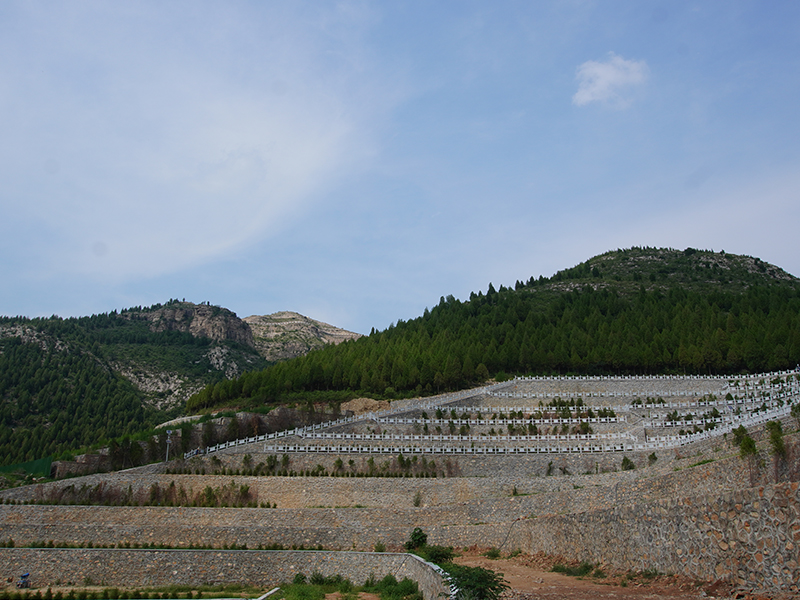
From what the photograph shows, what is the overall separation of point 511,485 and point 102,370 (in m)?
90.6

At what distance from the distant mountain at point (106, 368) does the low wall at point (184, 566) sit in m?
42.9

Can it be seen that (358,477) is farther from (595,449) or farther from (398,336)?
(398,336)

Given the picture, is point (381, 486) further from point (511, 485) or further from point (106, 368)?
point (106, 368)

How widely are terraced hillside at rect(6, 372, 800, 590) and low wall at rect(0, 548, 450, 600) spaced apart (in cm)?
330

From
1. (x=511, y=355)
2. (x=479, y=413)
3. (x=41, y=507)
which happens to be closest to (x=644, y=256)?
(x=511, y=355)

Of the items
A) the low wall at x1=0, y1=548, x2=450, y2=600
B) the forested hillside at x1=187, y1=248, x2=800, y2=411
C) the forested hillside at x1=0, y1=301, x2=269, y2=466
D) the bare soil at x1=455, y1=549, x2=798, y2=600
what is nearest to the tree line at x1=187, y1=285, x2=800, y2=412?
the forested hillside at x1=187, y1=248, x2=800, y2=411

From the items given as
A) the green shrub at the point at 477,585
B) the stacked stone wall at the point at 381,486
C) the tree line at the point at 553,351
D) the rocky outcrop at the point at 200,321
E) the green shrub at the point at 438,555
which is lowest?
the green shrub at the point at 438,555

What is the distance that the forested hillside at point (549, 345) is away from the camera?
57250 mm

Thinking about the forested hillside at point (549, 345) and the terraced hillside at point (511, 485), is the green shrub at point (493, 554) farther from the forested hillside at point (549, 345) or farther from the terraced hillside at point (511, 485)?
the forested hillside at point (549, 345)

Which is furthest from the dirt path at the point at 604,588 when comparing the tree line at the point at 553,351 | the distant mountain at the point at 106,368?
the distant mountain at the point at 106,368

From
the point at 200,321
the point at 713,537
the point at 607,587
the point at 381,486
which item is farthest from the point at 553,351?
the point at 200,321

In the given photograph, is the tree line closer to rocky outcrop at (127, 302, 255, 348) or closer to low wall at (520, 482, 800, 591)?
low wall at (520, 482, 800, 591)

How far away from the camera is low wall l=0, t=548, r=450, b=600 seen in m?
21.8

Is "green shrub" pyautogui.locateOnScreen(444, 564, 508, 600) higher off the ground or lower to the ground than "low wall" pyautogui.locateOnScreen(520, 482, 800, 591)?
lower
